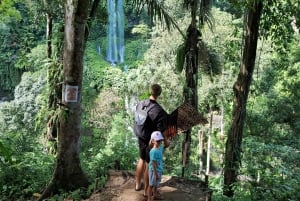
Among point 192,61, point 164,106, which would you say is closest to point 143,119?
point 192,61

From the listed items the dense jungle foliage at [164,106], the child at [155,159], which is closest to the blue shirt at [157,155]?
the child at [155,159]

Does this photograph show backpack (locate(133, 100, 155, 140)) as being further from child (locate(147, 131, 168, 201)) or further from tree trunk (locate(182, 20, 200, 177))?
tree trunk (locate(182, 20, 200, 177))

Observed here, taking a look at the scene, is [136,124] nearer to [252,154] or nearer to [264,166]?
[264,166]

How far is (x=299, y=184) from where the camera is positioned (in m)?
4.69

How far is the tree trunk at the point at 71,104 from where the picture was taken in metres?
4.42

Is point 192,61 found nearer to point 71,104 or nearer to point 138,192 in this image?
point 71,104

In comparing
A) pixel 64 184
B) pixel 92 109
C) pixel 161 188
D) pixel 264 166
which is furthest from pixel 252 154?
pixel 92 109

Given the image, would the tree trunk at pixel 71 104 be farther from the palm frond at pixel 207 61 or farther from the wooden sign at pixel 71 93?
the palm frond at pixel 207 61

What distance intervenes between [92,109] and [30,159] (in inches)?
429

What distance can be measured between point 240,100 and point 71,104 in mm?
3114

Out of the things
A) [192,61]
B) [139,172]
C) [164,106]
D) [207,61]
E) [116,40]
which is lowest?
[139,172]

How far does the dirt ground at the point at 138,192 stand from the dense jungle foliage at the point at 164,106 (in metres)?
0.22

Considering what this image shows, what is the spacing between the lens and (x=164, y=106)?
14.9 m

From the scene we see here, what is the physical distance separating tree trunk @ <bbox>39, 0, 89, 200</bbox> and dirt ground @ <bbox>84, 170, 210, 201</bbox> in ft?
1.35
